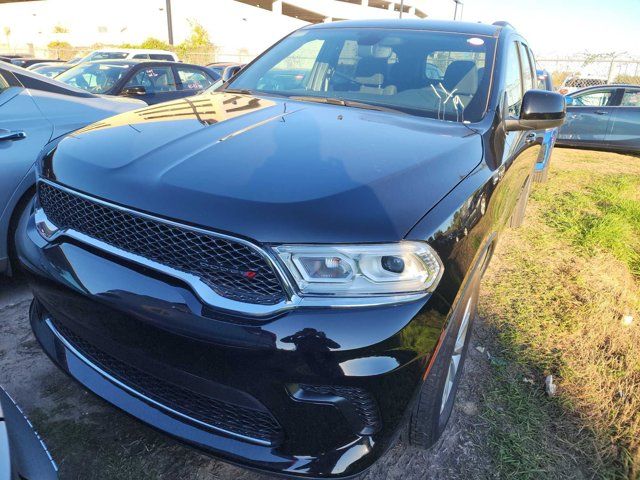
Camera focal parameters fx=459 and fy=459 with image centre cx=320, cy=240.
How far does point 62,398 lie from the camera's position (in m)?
2.17

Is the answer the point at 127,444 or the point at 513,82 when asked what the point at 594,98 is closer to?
the point at 513,82

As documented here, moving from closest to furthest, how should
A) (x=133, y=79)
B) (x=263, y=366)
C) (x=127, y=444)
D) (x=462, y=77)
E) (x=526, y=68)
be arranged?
(x=263, y=366), (x=127, y=444), (x=462, y=77), (x=526, y=68), (x=133, y=79)

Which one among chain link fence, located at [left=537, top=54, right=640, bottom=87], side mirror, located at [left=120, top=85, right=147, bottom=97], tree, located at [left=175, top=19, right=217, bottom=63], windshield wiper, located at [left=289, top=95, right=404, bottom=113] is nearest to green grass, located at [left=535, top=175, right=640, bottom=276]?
windshield wiper, located at [left=289, top=95, right=404, bottom=113]

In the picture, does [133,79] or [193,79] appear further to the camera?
[193,79]

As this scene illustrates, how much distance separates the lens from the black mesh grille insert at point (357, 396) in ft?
4.34

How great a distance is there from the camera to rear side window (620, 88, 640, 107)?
8844 mm

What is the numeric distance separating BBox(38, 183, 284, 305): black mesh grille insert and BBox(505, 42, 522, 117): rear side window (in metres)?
1.88

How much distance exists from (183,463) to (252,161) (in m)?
1.27

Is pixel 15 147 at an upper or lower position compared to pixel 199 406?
upper

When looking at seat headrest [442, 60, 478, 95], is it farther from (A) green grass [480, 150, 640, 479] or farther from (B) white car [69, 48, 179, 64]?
(B) white car [69, 48, 179, 64]

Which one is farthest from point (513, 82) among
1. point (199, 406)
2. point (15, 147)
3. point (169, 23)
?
point (169, 23)

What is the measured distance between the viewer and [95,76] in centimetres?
684

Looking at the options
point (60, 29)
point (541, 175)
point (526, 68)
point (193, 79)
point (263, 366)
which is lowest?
point (60, 29)

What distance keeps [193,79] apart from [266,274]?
784cm
